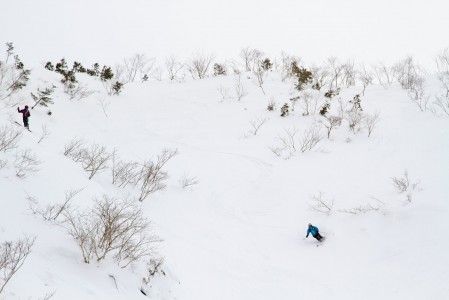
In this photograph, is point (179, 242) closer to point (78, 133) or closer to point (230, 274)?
point (230, 274)

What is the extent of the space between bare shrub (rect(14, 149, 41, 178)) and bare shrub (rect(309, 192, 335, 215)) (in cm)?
1384

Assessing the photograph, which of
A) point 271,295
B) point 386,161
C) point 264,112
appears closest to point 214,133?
point 264,112

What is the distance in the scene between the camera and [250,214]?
2019cm

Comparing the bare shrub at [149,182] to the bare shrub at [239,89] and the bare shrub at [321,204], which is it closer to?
the bare shrub at [321,204]

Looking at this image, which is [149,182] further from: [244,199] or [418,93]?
[418,93]

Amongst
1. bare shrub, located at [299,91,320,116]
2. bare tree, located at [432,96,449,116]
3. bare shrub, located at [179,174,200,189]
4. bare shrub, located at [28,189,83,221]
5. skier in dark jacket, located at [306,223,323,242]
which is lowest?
bare shrub, located at [179,174,200,189]

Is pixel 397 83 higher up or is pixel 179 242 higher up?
pixel 397 83

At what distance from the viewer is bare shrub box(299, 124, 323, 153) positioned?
84.7 feet

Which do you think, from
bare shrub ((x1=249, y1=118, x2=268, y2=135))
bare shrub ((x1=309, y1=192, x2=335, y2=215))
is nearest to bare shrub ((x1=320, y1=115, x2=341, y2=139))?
bare shrub ((x1=249, y1=118, x2=268, y2=135))

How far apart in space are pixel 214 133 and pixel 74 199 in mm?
17261

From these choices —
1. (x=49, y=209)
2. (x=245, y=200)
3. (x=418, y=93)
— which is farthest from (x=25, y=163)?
(x=418, y=93)

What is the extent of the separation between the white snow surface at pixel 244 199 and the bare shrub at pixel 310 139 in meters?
0.58

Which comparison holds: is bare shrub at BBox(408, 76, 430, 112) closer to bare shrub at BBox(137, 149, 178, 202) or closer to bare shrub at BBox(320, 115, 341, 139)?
bare shrub at BBox(320, 115, 341, 139)

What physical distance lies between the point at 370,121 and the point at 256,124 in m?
9.29
